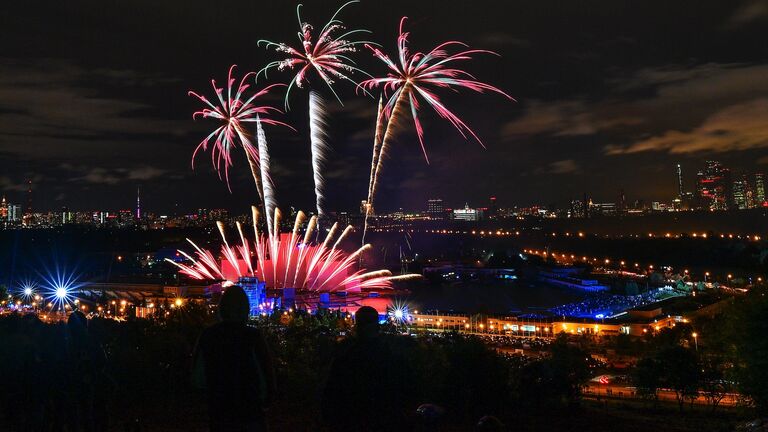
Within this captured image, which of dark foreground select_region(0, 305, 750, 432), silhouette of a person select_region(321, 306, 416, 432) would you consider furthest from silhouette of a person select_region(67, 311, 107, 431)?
silhouette of a person select_region(321, 306, 416, 432)

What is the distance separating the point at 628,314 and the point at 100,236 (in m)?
44.8

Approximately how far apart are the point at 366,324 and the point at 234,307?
0.41 meters

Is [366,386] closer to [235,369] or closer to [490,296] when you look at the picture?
[235,369]

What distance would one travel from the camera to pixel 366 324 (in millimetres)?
1641

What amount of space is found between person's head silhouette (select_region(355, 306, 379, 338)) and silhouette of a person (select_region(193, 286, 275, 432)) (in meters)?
0.30

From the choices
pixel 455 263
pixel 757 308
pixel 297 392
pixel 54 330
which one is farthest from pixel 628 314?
pixel 455 263

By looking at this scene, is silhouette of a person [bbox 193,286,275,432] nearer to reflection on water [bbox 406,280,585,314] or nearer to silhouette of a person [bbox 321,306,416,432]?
silhouette of a person [bbox 321,306,416,432]

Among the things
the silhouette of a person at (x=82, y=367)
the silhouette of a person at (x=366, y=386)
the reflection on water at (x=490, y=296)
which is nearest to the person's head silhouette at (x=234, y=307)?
the silhouette of a person at (x=366, y=386)

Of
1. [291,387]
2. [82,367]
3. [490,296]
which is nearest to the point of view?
[82,367]

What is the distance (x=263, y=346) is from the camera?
65.2 inches

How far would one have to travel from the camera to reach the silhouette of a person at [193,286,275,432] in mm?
1649

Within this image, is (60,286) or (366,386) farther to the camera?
(60,286)

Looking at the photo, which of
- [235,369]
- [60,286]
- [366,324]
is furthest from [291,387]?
[60,286]

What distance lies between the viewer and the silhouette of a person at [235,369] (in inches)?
64.9
